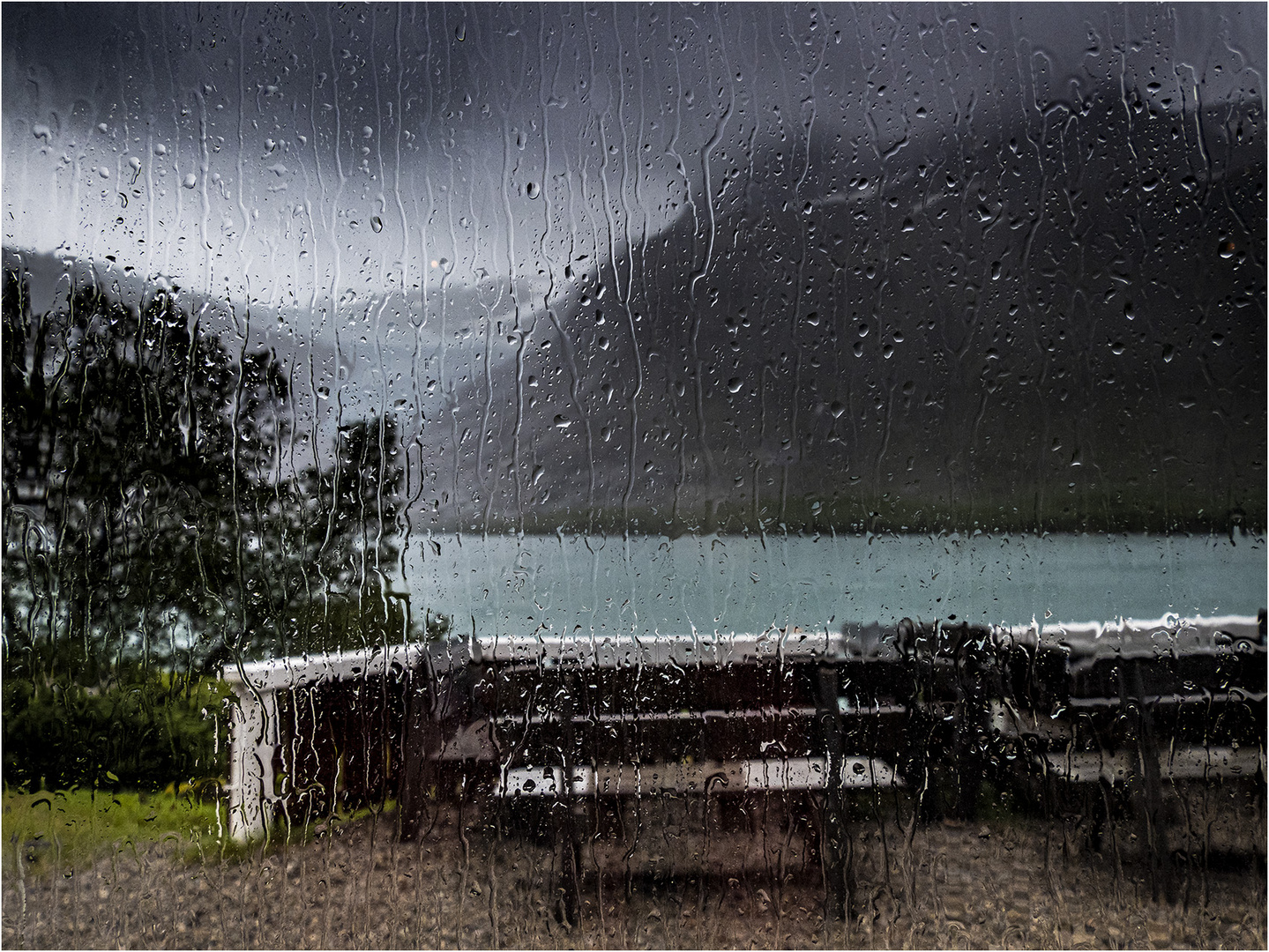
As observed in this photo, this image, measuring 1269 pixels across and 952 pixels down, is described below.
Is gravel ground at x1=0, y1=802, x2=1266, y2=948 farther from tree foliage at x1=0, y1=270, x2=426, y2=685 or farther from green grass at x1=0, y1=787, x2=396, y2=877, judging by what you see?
tree foliage at x1=0, y1=270, x2=426, y2=685

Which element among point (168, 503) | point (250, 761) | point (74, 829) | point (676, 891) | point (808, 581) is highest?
point (168, 503)

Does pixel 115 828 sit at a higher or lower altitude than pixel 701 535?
lower

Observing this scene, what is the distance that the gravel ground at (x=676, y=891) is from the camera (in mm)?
1239

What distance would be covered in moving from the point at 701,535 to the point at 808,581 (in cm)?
20

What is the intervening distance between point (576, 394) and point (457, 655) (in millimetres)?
487

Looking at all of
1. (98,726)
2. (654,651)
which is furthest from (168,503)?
(654,651)

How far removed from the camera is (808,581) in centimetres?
123

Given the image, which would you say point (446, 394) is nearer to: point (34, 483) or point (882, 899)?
point (34, 483)

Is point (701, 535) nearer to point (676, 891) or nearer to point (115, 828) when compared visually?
point (676, 891)

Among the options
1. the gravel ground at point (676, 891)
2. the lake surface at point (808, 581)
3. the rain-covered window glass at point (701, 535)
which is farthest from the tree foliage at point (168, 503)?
the gravel ground at point (676, 891)

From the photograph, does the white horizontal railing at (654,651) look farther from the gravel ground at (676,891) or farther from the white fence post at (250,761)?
the gravel ground at (676,891)

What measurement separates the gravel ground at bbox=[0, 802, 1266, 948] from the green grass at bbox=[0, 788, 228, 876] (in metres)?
0.02

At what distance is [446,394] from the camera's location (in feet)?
4.09

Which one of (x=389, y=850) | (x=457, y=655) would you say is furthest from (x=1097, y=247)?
(x=389, y=850)
